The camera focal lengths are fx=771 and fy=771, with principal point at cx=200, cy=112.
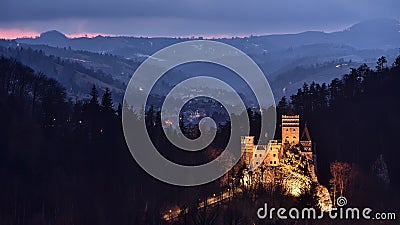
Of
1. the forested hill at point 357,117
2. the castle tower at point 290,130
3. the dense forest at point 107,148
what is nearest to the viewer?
the dense forest at point 107,148

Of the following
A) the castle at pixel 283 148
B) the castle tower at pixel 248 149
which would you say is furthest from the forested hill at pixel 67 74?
the castle at pixel 283 148

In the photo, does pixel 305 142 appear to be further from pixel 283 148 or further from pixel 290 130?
pixel 283 148

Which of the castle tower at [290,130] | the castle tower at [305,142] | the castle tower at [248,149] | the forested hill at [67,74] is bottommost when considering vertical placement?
the forested hill at [67,74]

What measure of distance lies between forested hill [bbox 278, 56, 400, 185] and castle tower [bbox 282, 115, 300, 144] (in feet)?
12.2

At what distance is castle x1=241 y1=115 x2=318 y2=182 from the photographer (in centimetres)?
5009

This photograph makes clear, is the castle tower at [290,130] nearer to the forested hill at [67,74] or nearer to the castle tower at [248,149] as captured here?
the castle tower at [248,149]

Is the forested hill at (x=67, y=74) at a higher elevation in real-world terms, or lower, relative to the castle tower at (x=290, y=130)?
lower

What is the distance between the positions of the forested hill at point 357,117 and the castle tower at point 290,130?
12.2ft

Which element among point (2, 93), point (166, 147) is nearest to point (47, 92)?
point (2, 93)

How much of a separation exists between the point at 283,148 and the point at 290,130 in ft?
5.40

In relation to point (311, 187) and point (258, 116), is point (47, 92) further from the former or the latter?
point (311, 187)

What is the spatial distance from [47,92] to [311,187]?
27.6 metres

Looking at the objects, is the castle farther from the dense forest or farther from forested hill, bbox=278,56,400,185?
forested hill, bbox=278,56,400,185

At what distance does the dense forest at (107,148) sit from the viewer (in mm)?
47531
